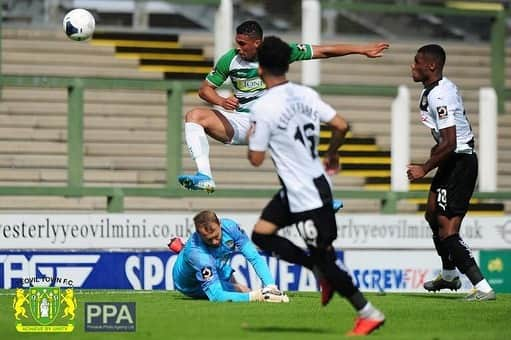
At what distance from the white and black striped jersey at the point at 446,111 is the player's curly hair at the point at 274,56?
288 cm

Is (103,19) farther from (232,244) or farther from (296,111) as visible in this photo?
(296,111)

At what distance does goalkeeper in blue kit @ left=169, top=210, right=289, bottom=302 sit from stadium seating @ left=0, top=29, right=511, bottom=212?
4484mm

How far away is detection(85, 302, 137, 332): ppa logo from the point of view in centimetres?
1031

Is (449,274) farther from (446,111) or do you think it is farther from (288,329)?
(288,329)

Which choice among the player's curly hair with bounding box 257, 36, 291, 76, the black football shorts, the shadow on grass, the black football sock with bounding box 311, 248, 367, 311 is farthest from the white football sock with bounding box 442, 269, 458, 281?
the player's curly hair with bounding box 257, 36, 291, 76

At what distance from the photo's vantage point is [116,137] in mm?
18906

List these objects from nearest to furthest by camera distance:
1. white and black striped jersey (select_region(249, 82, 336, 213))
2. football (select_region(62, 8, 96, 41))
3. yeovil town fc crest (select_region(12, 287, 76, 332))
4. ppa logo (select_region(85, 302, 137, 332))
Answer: white and black striped jersey (select_region(249, 82, 336, 213)), ppa logo (select_region(85, 302, 137, 332)), yeovil town fc crest (select_region(12, 287, 76, 332)), football (select_region(62, 8, 96, 41))

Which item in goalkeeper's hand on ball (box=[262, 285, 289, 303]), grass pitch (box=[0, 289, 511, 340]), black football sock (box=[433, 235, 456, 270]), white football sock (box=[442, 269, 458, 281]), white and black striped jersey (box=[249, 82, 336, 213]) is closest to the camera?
white and black striped jersey (box=[249, 82, 336, 213])

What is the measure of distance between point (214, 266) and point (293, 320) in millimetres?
2210

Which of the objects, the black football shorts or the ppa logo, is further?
the black football shorts

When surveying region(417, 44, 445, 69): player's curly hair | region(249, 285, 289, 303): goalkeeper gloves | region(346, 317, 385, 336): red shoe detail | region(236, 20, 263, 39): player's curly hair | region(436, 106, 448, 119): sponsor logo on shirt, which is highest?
region(236, 20, 263, 39): player's curly hair

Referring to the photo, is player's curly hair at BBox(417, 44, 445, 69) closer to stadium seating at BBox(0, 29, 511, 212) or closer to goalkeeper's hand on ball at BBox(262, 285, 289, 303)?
goalkeeper's hand on ball at BBox(262, 285, 289, 303)

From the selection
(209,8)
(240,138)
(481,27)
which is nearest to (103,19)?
(209,8)

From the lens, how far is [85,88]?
17656 mm
